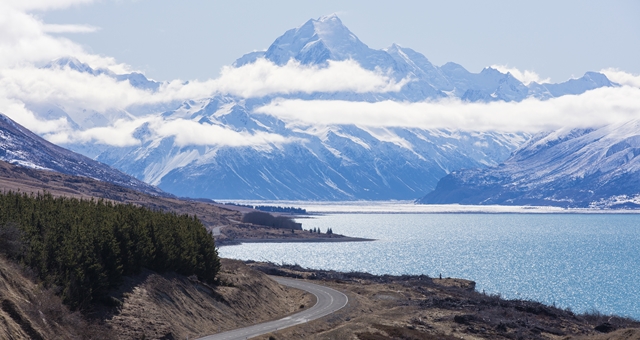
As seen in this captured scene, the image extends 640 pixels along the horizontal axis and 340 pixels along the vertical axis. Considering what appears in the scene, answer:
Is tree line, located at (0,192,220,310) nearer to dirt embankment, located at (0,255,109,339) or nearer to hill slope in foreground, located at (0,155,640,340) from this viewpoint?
hill slope in foreground, located at (0,155,640,340)

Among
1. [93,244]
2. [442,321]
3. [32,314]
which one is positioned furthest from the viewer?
[442,321]

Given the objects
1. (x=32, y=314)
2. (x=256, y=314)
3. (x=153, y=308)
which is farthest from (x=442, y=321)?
(x=32, y=314)

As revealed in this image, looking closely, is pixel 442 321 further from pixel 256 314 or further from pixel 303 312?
pixel 256 314

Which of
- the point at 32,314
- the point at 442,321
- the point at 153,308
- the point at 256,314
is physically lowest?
the point at 256,314

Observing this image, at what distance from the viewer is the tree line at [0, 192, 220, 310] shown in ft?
191

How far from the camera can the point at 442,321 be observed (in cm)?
8144

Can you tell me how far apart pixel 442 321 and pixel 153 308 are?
31505 millimetres

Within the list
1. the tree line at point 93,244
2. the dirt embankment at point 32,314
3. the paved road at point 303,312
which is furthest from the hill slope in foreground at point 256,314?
the paved road at point 303,312

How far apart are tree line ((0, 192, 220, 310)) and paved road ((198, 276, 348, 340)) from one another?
33.5 ft

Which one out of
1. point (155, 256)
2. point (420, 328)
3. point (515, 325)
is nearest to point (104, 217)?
point (155, 256)

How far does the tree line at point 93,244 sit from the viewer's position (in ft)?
191

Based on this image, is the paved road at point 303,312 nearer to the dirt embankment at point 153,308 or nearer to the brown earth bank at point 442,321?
the brown earth bank at point 442,321

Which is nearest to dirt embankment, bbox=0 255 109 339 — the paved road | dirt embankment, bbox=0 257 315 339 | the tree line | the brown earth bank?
dirt embankment, bbox=0 257 315 339

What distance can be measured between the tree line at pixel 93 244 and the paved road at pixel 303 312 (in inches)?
402
